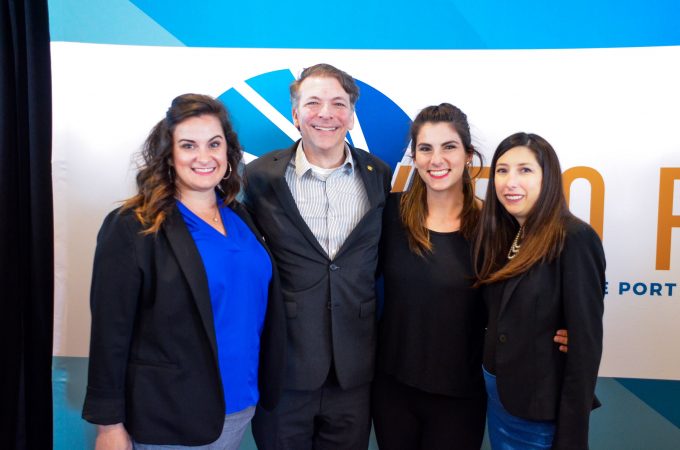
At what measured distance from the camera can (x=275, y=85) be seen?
224 cm

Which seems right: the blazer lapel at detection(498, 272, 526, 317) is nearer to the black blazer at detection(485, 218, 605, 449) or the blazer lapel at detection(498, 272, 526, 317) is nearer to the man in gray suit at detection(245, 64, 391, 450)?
the black blazer at detection(485, 218, 605, 449)

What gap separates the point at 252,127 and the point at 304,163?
57 cm

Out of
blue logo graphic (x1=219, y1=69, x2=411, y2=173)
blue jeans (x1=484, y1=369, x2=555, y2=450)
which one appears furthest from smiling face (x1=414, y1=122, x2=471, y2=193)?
blue jeans (x1=484, y1=369, x2=555, y2=450)

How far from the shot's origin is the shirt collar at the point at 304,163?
5.95 feet

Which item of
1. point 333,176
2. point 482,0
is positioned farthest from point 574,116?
point 333,176

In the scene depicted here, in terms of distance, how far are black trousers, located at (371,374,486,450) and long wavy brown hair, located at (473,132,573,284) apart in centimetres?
48

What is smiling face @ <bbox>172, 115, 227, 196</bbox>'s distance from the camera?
1.47m

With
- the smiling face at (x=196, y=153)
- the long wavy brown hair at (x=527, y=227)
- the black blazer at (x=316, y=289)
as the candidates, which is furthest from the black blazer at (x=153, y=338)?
the long wavy brown hair at (x=527, y=227)

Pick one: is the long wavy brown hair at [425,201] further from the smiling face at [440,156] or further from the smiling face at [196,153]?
the smiling face at [196,153]

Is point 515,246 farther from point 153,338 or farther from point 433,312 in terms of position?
point 153,338

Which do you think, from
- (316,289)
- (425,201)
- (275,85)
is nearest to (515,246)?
(425,201)

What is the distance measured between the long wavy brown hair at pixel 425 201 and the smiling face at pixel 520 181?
0.81 ft

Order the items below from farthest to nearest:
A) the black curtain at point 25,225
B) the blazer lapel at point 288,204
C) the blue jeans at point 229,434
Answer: the black curtain at point 25,225
the blazer lapel at point 288,204
the blue jeans at point 229,434

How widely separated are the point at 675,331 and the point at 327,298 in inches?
65.5
